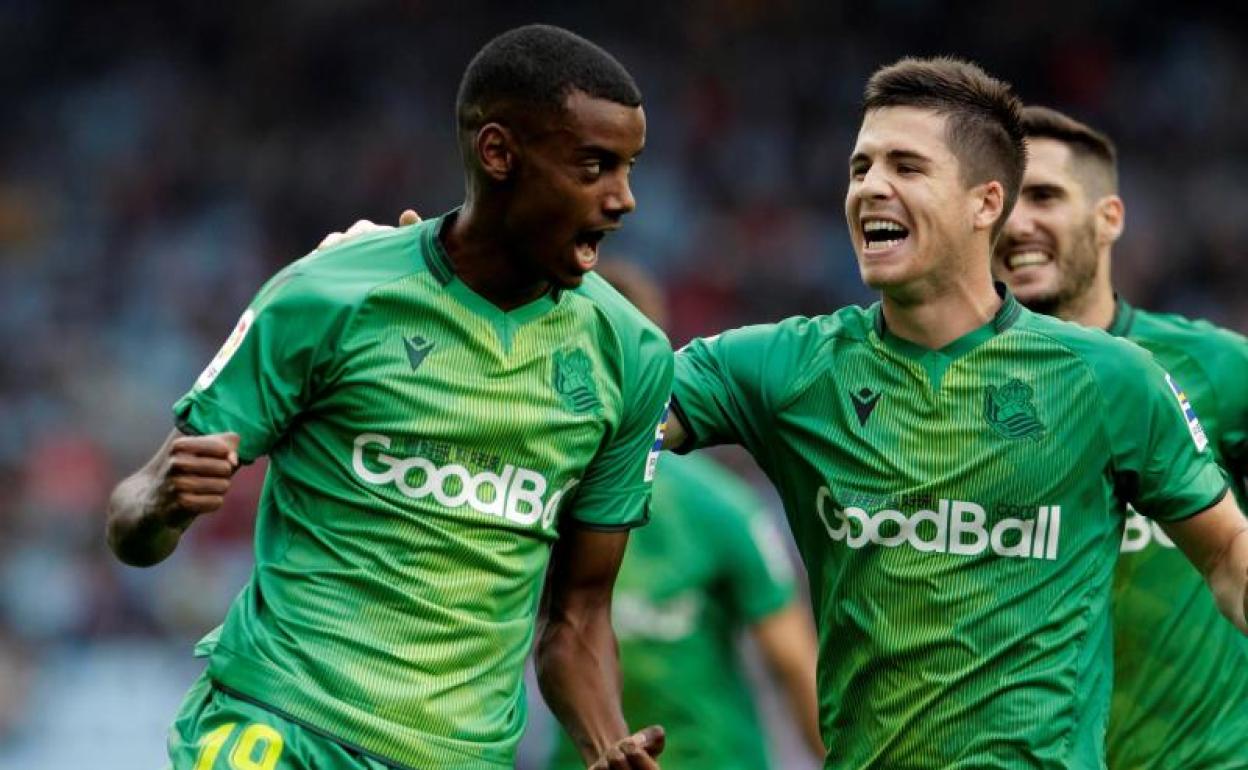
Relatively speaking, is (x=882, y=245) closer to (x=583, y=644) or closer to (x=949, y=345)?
(x=949, y=345)

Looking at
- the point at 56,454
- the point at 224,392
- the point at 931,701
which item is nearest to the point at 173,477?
the point at 224,392

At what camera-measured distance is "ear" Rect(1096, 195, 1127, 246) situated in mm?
6301

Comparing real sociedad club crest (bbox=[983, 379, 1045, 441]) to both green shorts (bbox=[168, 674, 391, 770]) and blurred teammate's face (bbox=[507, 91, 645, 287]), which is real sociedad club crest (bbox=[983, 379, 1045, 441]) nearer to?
blurred teammate's face (bbox=[507, 91, 645, 287])

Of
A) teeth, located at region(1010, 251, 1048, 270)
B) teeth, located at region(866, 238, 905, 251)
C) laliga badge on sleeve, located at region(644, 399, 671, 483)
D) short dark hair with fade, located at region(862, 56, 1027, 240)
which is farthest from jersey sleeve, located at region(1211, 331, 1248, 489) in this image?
laliga badge on sleeve, located at region(644, 399, 671, 483)

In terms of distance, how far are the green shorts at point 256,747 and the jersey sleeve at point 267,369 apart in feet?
1.77

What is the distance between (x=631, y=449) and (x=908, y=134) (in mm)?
1023

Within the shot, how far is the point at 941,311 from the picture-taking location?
4.97m

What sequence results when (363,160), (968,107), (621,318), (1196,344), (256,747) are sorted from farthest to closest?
(363,160)
(1196,344)
(968,107)
(621,318)
(256,747)

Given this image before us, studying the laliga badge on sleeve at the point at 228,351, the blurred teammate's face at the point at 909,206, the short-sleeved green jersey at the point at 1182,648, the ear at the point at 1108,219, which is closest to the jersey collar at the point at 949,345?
the blurred teammate's face at the point at 909,206

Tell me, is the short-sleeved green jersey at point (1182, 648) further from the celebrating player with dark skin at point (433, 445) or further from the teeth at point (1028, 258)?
the celebrating player with dark skin at point (433, 445)

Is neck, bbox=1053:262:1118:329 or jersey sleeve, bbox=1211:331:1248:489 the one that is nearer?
jersey sleeve, bbox=1211:331:1248:489

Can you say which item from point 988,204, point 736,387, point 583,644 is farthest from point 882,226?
point 583,644

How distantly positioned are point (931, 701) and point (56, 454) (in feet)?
35.9

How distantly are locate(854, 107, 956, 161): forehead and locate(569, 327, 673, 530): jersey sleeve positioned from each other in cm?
73
